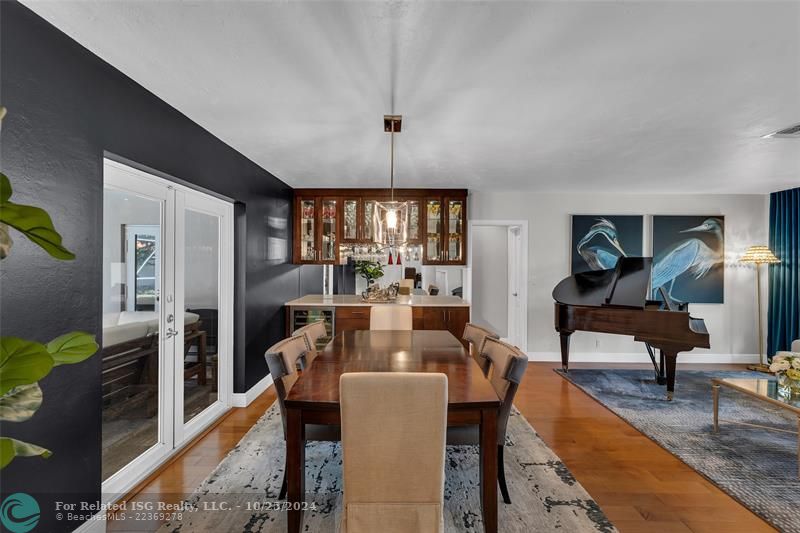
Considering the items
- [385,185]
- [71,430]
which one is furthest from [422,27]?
[385,185]

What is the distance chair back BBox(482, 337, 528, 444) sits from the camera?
75.0 inches

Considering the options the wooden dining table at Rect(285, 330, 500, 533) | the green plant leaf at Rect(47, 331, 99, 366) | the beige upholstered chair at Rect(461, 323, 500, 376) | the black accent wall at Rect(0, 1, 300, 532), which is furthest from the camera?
the beige upholstered chair at Rect(461, 323, 500, 376)

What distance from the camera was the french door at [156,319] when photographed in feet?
7.02

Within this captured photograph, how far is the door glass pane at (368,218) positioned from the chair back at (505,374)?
10.0ft

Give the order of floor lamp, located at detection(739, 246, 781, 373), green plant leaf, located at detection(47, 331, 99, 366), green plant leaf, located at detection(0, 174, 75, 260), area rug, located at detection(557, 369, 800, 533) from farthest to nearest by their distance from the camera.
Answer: floor lamp, located at detection(739, 246, 781, 373)
area rug, located at detection(557, 369, 800, 533)
green plant leaf, located at detection(47, 331, 99, 366)
green plant leaf, located at detection(0, 174, 75, 260)

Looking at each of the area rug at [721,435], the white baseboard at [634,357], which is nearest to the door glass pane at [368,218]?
the white baseboard at [634,357]

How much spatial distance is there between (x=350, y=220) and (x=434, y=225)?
3.86 ft

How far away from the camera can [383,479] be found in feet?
4.93

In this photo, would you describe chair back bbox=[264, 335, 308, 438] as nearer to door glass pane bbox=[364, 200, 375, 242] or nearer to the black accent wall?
the black accent wall

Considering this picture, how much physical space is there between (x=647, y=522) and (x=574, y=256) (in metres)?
3.73

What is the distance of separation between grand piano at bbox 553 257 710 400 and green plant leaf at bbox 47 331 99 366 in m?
4.24

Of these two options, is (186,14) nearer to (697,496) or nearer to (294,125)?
(294,125)

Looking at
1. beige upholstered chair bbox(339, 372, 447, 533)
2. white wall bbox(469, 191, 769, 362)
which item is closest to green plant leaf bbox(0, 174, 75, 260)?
beige upholstered chair bbox(339, 372, 447, 533)

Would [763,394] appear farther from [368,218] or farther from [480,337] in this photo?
[368,218]
